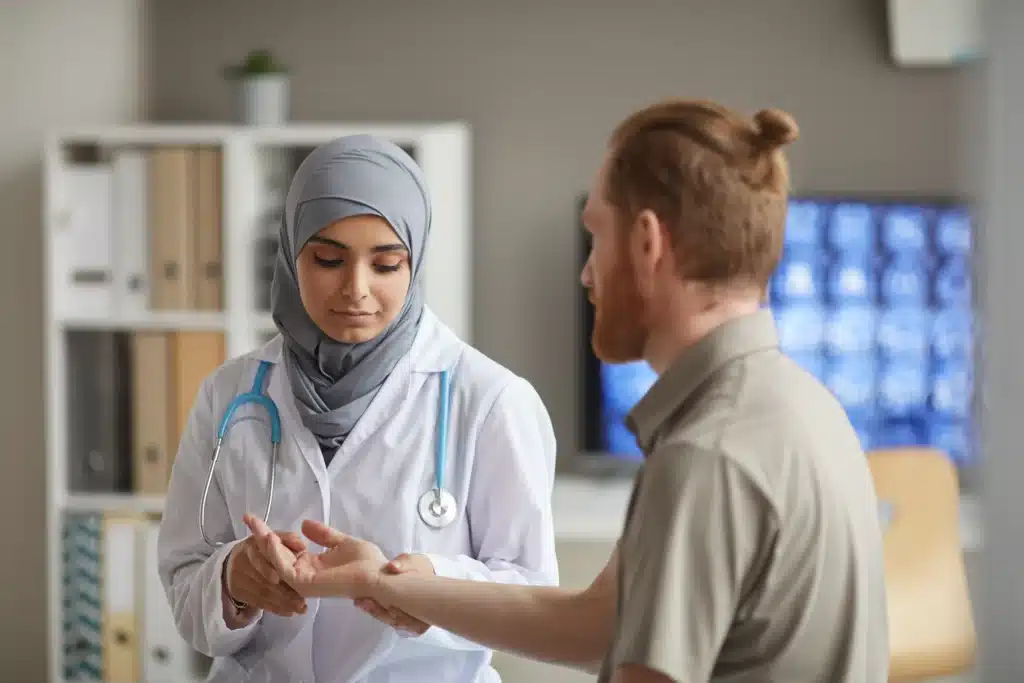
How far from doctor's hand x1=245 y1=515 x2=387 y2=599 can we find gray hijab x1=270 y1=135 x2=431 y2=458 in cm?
18

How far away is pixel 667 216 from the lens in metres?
1.10

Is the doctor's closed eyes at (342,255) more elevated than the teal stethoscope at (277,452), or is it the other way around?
the doctor's closed eyes at (342,255)

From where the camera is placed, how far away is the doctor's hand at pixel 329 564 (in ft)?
4.66

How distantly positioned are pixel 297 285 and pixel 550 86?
221 centimetres

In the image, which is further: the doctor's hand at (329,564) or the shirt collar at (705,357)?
the doctor's hand at (329,564)

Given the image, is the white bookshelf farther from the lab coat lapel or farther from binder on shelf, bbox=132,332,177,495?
the lab coat lapel

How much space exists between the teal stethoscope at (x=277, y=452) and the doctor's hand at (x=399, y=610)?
0.35ft

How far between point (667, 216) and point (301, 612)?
2.33 feet

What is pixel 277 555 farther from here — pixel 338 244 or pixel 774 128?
pixel 774 128

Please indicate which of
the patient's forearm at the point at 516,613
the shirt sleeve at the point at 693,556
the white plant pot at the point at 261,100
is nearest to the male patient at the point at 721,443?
the shirt sleeve at the point at 693,556

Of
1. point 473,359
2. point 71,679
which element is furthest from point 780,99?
point 71,679

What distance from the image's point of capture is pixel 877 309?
3516 millimetres

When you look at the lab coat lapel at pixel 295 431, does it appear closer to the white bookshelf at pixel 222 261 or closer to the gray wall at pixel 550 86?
the white bookshelf at pixel 222 261

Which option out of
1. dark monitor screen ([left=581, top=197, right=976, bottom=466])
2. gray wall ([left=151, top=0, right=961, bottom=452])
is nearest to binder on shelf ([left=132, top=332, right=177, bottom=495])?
gray wall ([left=151, top=0, right=961, bottom=452])
